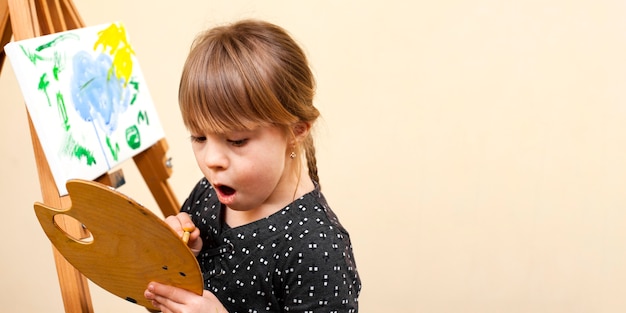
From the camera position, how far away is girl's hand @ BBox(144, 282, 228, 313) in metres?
1.10

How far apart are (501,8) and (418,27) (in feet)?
0.72

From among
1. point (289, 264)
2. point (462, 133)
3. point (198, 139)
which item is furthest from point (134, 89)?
point (462, 133)

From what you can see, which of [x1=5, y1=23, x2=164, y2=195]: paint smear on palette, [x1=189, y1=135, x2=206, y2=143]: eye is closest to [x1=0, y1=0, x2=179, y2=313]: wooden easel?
[x1=5, y1=23, x2=164, y2=195]: paint smear on palette

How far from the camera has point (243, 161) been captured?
1139 millimetres

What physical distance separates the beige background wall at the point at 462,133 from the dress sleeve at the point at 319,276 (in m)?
0.90

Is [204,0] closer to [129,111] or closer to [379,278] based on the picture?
[129,111]

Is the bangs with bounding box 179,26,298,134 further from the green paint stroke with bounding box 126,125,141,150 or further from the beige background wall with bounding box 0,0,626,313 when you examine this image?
the beige background wall with bounding box 0,0,626,313

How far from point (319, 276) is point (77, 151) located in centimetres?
53

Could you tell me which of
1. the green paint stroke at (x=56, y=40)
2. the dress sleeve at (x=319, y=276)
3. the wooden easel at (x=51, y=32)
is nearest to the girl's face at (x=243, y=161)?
the dress sleeve at (x=319, y=276)

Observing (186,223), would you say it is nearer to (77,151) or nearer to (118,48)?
(77,151)

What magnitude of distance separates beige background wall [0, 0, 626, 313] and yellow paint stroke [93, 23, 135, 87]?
559 millimetres

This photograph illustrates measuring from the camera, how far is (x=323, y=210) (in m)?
1.23

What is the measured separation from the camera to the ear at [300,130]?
47.6 inches

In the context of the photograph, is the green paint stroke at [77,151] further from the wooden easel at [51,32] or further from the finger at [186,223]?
the finger at [186,223]
